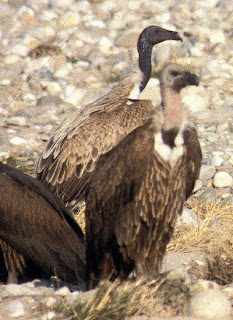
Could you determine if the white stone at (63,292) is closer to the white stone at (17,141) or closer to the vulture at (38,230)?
the vulture at (38,230)

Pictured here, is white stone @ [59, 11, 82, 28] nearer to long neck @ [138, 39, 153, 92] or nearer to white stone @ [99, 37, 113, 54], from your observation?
white stone @ [99, 37, 113, 54]

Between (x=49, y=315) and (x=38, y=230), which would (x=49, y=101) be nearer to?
(x=38, y=230)

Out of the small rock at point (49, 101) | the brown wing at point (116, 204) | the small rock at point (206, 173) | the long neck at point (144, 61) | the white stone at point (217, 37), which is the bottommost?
the white stone at point (217, 37)

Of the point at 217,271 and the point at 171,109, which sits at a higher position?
the point at 171,109

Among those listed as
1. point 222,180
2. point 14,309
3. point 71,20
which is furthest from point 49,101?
point 14,309

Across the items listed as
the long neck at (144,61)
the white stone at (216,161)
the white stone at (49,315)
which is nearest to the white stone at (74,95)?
the long neck at (144,61)

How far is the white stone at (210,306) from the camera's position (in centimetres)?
523

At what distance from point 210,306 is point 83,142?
2947 mm

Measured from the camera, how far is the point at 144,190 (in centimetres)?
573

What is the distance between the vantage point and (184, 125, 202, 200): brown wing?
5.76 metres

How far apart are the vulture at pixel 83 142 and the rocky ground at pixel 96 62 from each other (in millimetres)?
629

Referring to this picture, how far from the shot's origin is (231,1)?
613 inches

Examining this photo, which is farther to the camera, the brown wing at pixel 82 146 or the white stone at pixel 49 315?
the brown wing at pixel 82 146

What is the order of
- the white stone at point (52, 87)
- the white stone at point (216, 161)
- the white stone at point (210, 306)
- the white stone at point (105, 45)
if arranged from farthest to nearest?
the white stone at point (105, 45) → the white stone at point (52, 87) → the white stone at point (216, 161) → the white stone at point (210, 306)
